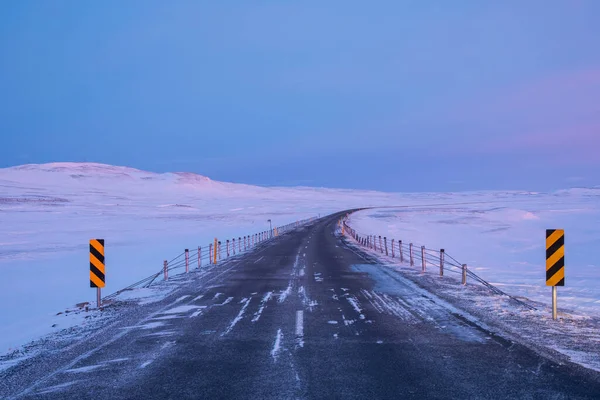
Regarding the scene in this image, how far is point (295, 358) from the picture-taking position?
751cm

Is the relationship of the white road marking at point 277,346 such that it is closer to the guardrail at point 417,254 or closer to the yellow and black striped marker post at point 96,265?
the yellow and black striped marker post at point 96,265

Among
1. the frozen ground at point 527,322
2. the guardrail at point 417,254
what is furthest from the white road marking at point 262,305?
A: the guardrail at point 417,254

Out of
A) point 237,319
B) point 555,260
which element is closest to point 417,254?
point 555,260

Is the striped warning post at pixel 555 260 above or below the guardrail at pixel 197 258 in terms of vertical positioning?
above

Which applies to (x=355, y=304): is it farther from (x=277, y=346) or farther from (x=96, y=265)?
(x=96, y=265)

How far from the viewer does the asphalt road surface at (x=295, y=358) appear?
616cm

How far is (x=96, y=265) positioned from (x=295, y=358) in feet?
25.2

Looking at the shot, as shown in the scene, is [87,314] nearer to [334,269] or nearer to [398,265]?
[334,269]

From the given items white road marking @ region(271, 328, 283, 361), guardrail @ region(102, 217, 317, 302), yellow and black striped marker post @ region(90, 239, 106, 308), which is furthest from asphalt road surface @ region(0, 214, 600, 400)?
guardrail @ region(102, 217, 317, 302)

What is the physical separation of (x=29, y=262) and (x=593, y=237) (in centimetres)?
3809

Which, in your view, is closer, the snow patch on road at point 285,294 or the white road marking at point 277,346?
the white road marking at point 277,346

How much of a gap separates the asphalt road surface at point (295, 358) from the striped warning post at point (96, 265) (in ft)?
4.88

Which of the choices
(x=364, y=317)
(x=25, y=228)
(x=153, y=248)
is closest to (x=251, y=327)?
(x=364, y=317)

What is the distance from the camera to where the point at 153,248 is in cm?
3366
